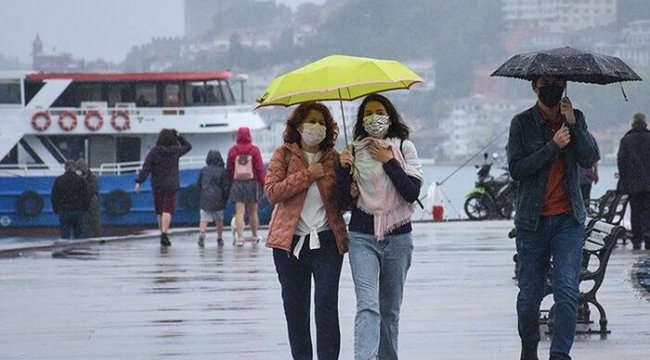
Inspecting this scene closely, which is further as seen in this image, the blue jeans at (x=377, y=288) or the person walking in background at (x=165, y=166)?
the person walking in background at (x=165, y=166)

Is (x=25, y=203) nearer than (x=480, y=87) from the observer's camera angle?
Yes

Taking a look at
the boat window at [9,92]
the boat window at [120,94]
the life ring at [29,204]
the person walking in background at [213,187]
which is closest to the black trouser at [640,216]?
the person walking in background at [213,187]

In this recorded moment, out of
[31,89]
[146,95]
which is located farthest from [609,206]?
[31,89]

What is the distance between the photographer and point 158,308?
50.4 ft

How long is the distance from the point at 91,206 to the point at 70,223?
1842mm

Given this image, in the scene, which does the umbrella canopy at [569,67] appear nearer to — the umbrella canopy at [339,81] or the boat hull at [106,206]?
the umbrella canopy at [339,81]

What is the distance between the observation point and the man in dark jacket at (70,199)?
27312 millimetres

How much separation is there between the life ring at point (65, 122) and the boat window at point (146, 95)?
1.75 meters

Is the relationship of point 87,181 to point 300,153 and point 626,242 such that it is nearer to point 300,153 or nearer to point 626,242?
point 626,242

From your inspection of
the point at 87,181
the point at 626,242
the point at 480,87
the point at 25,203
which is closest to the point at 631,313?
the point at 626,242

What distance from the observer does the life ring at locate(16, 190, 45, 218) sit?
147ft

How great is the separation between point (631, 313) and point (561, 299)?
3.44 m

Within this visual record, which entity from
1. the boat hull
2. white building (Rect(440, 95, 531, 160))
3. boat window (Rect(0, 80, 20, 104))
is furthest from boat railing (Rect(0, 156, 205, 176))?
white building (Rect(440, 95, 531, 160))

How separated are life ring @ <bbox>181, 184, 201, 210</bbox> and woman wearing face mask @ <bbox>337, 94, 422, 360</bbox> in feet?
107
